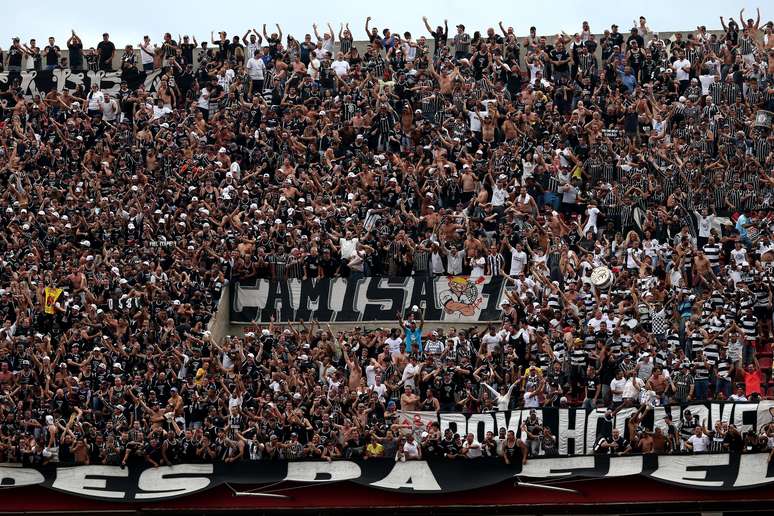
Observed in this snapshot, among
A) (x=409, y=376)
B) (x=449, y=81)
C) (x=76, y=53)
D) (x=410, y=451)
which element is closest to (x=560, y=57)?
(x=449, y=81)

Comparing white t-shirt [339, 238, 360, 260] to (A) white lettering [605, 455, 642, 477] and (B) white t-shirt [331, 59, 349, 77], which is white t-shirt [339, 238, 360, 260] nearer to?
(B) white t-shirt [331, 59, 349, 77]

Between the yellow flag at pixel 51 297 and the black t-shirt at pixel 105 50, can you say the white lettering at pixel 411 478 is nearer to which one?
the yellow flag at pixel 51 297

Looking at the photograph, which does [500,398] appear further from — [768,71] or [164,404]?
[768,71]

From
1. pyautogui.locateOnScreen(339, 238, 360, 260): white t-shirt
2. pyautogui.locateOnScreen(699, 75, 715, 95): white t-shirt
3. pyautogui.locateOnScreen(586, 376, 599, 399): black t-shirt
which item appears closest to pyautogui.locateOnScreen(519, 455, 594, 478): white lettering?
pyautogui.locateOnScreen(586, 376, 599, 399): black t-shirt

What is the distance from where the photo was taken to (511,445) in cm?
3453

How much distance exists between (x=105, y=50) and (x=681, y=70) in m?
16.7

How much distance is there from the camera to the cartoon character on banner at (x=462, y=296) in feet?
138

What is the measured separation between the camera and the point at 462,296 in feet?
138

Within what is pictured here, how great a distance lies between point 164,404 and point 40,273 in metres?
6.51

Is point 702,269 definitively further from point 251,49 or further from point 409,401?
point 251,49

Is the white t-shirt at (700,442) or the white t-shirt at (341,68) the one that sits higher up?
the white t-shirt at (341,68)

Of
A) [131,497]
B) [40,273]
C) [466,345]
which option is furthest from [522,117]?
[131,497]

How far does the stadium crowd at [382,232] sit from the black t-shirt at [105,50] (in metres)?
0.23

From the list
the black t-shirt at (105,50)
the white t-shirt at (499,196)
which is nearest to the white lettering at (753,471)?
the white t-shirt at (499,196)
